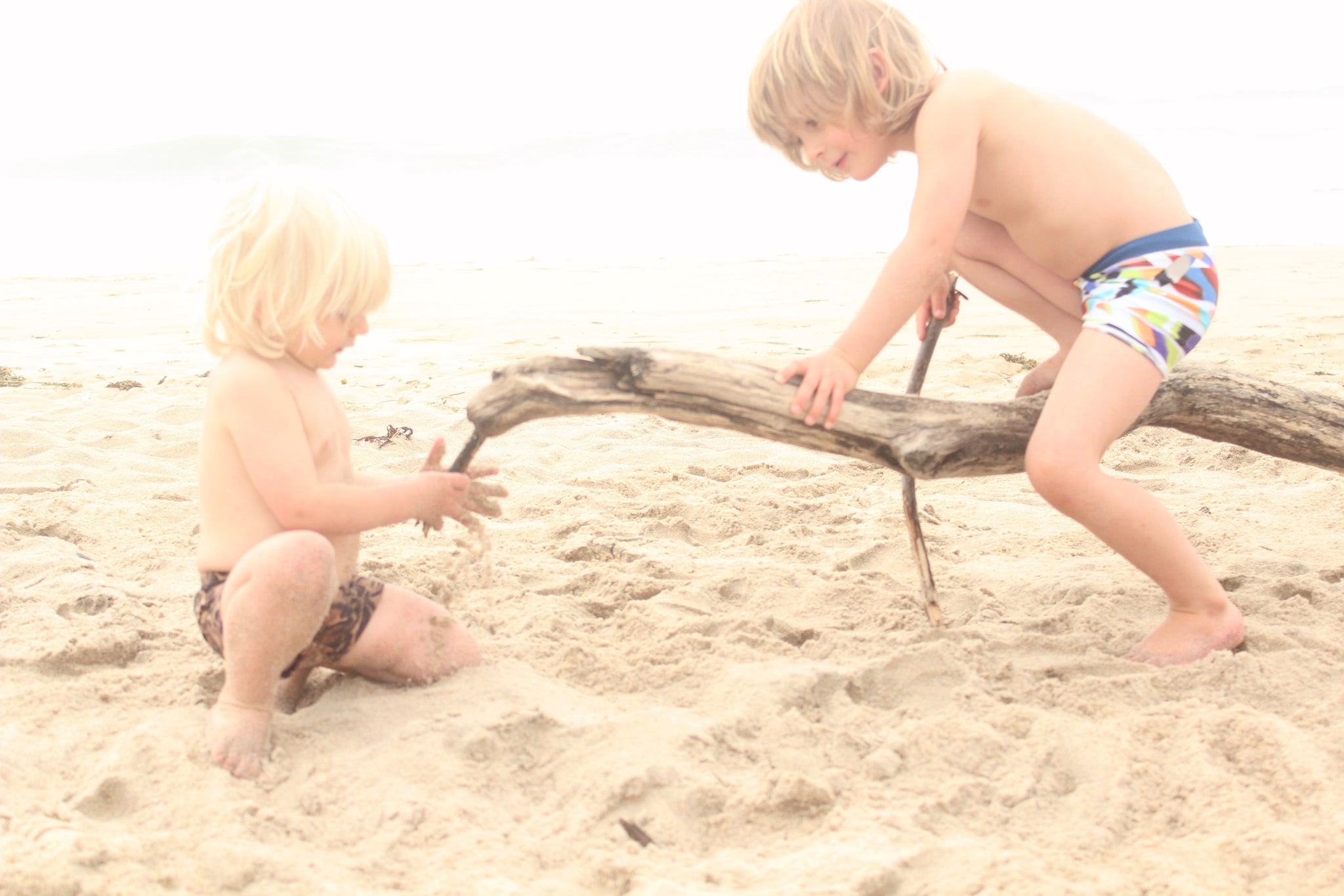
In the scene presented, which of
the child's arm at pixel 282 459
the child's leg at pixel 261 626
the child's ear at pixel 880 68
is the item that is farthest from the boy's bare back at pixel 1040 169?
the child's leg at pixel 261 626

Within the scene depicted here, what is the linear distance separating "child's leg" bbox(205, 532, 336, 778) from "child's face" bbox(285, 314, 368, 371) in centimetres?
34

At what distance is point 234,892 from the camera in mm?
1474

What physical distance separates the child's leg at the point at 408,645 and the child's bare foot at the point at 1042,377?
4.68 feet

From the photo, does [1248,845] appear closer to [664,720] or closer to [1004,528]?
[664,720]

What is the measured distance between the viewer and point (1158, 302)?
7.49ft

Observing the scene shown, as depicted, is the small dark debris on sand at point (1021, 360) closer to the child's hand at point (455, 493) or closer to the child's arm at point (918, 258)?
the child's arm at point (918, 258)

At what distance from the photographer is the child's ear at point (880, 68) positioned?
88.5 inches

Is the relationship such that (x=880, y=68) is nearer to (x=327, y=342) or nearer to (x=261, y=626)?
(x=327, y=342)

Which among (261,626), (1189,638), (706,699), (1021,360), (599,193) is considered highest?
(261,626)

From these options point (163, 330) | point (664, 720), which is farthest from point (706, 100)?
point (664, 720)

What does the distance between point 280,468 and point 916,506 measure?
1458 mm

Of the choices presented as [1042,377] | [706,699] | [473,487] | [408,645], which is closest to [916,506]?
[1042,377]

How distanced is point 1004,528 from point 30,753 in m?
2.47

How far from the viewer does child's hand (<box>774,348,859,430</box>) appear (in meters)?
2.13
